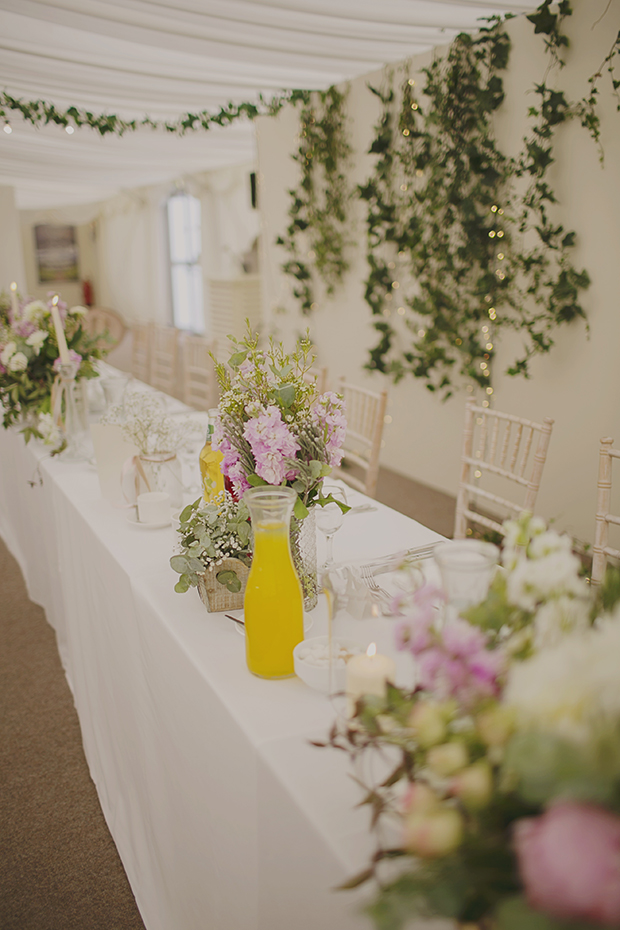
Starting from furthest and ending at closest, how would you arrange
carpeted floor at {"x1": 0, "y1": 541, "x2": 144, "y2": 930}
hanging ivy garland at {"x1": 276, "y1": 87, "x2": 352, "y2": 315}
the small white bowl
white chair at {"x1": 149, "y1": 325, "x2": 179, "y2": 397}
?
white chair at {"x1": 149, "y1": 325, "x2": 179, "y2": 397}
hanging ivy garland at {"x1": 276, "y1": 87, "x2": 352, "y2": 315}
carpeted floor at {"x1": 0, "y1": 541, "x2": 144, "y2": 930}
the small white bowl

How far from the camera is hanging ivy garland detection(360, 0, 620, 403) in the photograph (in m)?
3.16

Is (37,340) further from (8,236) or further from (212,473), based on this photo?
(8,236)

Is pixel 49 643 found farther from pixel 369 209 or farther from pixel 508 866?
pixel 369 209

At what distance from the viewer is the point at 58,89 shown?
4.21m

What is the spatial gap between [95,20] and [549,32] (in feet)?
6.30

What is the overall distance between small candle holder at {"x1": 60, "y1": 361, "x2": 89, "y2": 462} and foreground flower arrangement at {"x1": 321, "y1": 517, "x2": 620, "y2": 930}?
1.92 meters

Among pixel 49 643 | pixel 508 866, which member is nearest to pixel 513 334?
pixel 49 643

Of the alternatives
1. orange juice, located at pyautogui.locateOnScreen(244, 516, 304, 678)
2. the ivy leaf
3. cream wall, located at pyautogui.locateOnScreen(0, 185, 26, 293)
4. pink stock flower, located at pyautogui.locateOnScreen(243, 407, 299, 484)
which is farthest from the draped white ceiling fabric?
cream wall, located at pyautogui.locateOnScreen(0, 185, 26, 293)

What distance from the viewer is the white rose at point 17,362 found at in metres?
2.62

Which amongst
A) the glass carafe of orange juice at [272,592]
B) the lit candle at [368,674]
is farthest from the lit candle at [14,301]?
the lit candle at [368,674]

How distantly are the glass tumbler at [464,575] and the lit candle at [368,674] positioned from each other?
13cm

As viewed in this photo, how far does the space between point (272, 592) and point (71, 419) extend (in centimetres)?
153

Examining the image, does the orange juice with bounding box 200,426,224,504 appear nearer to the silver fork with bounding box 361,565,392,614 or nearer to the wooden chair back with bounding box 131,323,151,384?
the silver fork with bounding box 361,565,392,614

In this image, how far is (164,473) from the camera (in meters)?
1.88
